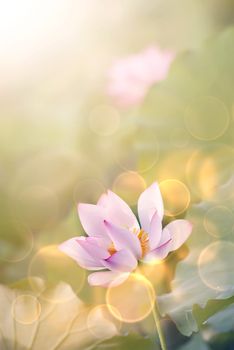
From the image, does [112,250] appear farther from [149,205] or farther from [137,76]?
[137,76]

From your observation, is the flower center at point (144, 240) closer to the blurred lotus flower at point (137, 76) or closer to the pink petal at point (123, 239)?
the pink petal at point (123, 239)

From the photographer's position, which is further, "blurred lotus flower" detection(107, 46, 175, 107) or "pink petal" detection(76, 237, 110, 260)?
"blurred lotus flower" detection(107, 46, 175, 107)

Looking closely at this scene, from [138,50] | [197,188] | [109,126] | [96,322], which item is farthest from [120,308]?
[138,50]

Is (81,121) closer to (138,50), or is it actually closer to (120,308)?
(138,50)

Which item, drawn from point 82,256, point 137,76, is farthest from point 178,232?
point 137,76

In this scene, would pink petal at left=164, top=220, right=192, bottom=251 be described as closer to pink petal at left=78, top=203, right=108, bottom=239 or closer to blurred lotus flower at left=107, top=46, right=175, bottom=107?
pink petal at left=78, top=203, right=108, bottom=239

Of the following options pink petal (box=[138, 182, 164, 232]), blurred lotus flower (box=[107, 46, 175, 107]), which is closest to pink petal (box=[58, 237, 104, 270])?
pink petal (box=[138, 182, 164, 232])

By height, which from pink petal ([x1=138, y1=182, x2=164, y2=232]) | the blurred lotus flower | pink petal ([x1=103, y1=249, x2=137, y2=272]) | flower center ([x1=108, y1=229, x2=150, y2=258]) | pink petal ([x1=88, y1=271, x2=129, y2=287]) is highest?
the blurred lotus flower
